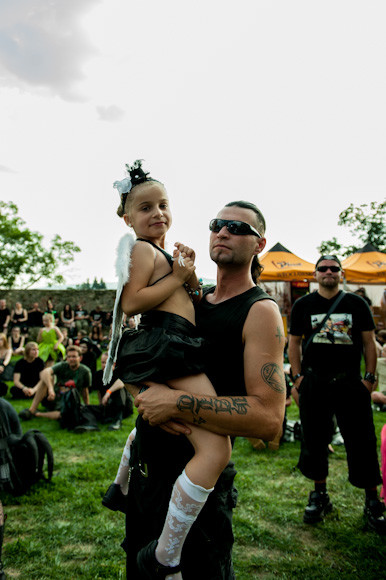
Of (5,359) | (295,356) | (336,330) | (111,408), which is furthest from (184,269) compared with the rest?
(5,359)

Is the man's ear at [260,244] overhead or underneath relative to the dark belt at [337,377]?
overhead

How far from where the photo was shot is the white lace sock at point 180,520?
1.77 m

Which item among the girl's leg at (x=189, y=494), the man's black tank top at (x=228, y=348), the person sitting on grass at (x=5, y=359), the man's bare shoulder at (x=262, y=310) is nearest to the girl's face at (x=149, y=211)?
the man's black tank top at (x=228, y=348)

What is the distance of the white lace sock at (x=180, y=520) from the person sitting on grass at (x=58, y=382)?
23.1 feet

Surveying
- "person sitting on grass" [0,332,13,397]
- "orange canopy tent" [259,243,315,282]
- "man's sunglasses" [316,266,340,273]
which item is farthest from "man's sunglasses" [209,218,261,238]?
"orange canopy tent" [259,243,315,282]

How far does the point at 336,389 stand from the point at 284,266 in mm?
9040

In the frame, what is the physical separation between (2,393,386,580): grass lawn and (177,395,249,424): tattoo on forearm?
221 centimetres

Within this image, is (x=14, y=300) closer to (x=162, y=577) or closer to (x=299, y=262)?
(x=299, y=262)

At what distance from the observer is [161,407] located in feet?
6.00

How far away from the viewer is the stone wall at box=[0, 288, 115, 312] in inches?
772

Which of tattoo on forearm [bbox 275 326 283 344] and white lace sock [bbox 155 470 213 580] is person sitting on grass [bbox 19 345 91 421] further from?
tattoo on forearm [bbox 275 326 283 344]

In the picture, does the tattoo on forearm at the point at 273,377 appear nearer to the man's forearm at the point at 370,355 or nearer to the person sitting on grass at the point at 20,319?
the man's forearm at the point at 370,355

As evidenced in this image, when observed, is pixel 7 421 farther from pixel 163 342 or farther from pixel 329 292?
pixel 329 292

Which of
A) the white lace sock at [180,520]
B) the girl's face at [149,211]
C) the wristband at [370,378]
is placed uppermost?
the girl's face at [149,211]
